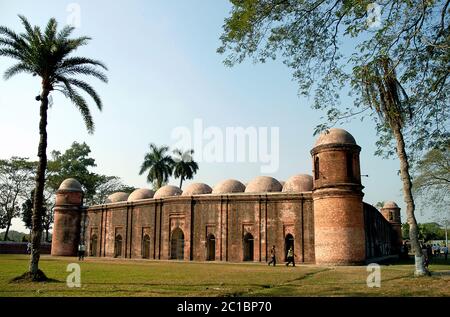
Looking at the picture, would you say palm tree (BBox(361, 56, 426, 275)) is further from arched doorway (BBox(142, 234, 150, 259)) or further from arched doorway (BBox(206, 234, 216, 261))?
arched doorway (BBox(142, 234, 150, 259))

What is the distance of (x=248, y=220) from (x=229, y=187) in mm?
4705

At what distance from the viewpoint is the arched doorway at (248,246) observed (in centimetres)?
2920

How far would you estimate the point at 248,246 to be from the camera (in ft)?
97.1

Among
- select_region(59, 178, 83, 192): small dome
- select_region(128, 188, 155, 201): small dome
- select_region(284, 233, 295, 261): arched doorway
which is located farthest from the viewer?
select_region(59, 178, 83, 192): small dome

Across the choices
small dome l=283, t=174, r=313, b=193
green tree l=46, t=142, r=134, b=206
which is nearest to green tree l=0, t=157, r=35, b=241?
green tree l=46, t=142, r=134, b=206

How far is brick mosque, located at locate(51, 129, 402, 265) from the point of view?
24250 mm

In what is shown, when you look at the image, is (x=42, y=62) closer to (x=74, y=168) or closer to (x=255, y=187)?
(x=255, y=187)

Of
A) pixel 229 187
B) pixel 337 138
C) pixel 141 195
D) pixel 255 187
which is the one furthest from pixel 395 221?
pixel 141 195

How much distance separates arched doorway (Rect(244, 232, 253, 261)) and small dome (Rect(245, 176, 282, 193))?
375 centimetres

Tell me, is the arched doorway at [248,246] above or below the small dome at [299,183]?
below

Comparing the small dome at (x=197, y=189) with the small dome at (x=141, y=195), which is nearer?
the small dome at (x=197, y=189)

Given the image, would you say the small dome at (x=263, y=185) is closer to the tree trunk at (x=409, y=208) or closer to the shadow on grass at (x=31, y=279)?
the tree trunk at (x=409, y=208)

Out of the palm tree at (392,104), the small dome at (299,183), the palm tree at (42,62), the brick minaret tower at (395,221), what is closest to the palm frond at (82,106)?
the palm tree at (42,62)
